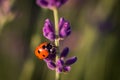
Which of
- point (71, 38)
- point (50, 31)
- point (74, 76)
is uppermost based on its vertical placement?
point (50, 31)

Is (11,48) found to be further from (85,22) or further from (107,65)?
(107,65)

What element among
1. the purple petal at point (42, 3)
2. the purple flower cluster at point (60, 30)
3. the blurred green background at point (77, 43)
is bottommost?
the blurred green background at point (77, 43)

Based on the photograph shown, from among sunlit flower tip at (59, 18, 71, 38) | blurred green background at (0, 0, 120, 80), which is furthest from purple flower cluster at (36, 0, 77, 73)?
blurred green background at (0, 0, 120, 80)

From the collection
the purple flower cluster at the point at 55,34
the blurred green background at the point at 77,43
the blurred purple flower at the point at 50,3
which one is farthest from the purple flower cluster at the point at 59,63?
the blurred green background at the point at 77,43

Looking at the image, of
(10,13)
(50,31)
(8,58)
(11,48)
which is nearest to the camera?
(50,31)

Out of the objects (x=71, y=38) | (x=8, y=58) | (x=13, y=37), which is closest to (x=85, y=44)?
(x=71, y=38)

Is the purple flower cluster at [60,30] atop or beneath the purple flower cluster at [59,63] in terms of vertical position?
atop

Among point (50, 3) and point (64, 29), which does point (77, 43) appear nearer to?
point (64, 29)

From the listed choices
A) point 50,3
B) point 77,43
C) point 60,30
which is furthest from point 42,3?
point 77,43

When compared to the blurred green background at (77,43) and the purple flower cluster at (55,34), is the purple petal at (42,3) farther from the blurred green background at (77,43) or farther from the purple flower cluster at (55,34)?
the blurred green background at (77,43)
